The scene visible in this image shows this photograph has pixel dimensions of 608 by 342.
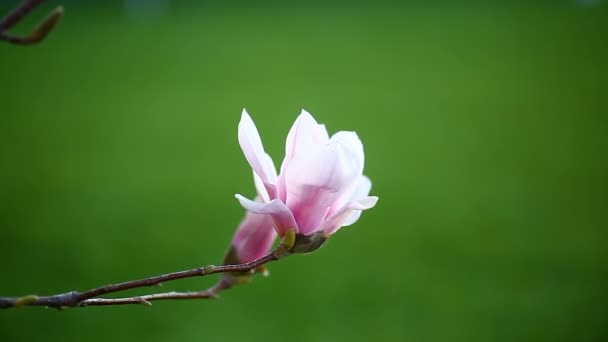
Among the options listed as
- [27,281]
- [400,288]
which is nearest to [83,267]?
[27,281]

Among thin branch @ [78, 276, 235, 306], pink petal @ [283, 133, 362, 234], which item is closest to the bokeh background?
thin branch @ [78, 276, 235, 306]

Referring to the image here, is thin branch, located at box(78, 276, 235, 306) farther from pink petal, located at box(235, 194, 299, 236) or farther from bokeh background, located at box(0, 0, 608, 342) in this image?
bokeh background, located at box(0, 0, 608, 342)

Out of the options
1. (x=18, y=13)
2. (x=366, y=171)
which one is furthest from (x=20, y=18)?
(x=366, y=171)

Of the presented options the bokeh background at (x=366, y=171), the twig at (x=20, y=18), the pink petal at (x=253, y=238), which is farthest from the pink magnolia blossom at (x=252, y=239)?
the bokeh background at (x=366, y=171)

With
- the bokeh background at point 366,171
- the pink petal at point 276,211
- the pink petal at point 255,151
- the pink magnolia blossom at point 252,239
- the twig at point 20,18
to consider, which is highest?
the twig at point 20,18

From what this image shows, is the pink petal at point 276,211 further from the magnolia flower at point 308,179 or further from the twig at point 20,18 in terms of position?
the twig at point 20,18

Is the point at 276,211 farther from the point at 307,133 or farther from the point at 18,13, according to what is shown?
the point at 18,13
